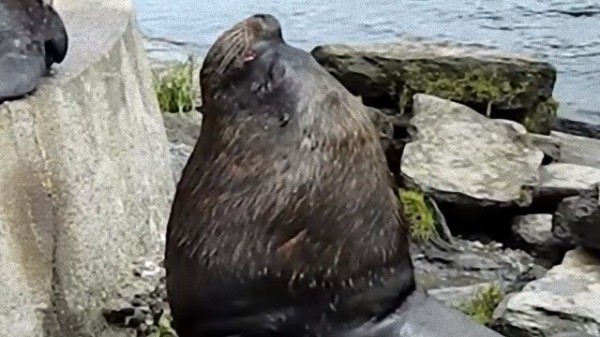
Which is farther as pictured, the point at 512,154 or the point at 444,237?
the point at 512,154

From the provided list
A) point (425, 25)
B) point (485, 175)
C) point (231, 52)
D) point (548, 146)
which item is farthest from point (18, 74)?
point (425, 25)

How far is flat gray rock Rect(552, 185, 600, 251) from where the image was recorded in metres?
4.17

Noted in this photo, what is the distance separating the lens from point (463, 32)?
7789 mm

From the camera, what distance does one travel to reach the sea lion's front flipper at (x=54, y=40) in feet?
10.5

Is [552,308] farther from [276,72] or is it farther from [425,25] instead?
[425,25]

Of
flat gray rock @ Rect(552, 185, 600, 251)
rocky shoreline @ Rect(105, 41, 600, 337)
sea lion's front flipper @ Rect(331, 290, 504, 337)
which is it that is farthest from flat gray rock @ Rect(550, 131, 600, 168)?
sea lion's front flipper @ Rect(331, 290, 504, 337)

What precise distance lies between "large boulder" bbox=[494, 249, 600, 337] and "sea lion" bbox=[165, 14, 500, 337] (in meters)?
1.85

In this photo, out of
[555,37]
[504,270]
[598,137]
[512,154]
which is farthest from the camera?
[555,37]

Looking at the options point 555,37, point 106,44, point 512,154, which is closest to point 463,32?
point 555,37

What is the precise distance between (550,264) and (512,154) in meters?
0.71

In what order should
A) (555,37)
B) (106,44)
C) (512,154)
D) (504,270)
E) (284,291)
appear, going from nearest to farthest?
(284,291) → (106,44) → (504,270) → (512,154) → (555,37)

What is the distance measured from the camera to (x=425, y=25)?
7.95 m

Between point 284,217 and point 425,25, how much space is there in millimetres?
6236

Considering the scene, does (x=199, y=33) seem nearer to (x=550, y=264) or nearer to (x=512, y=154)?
(x=512, y=154)
